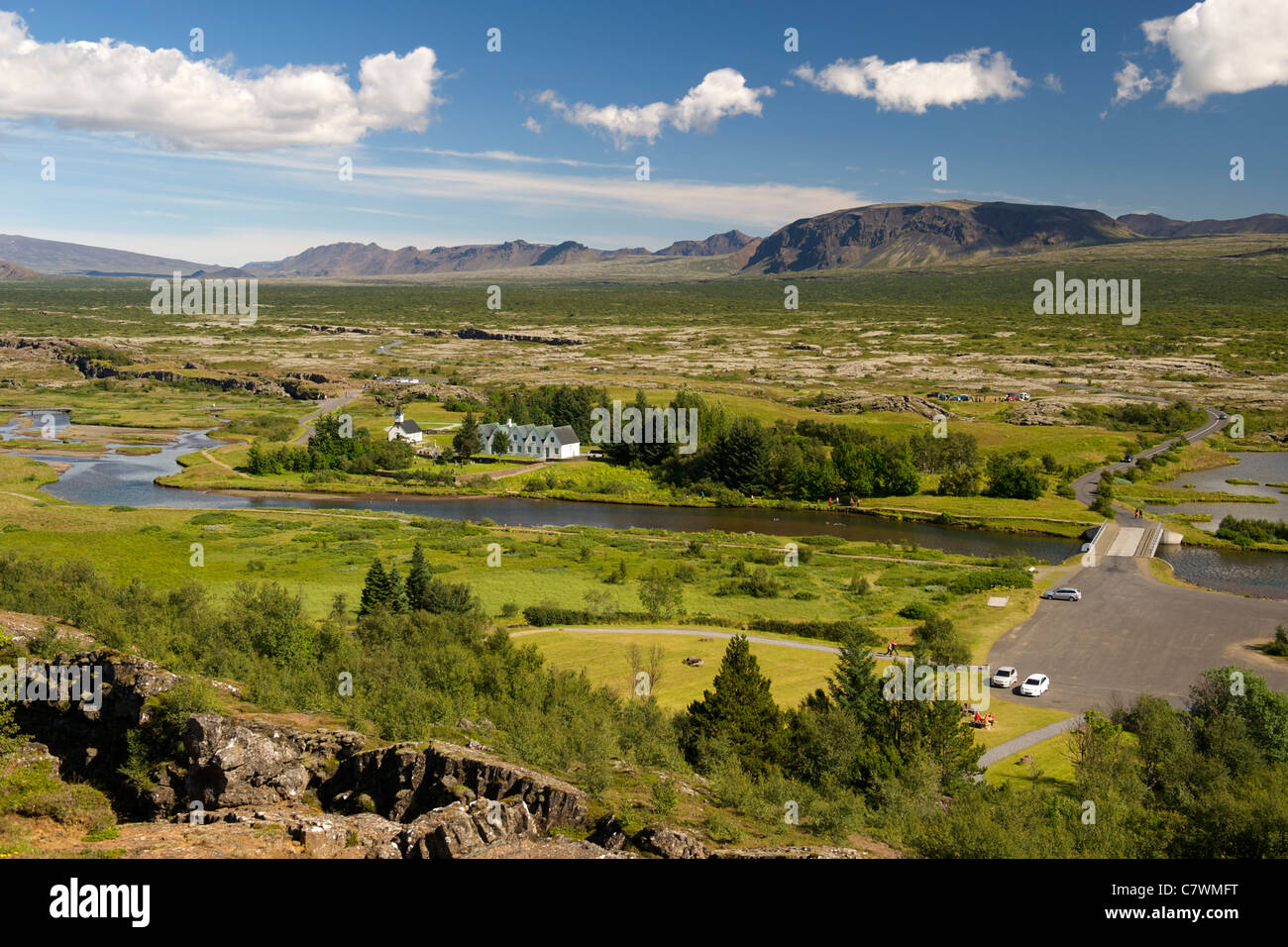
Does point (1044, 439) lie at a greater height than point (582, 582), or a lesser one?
greater

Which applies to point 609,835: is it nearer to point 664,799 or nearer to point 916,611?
point 664,799

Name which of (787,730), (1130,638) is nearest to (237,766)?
(787,730)

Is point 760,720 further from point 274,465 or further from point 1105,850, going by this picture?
point 274,465

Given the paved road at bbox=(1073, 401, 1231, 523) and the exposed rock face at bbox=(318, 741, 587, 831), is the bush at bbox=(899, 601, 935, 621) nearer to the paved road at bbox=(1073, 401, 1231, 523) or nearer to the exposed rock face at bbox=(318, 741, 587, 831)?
the paved road at bbox=(1073, 401, 1231, 523)

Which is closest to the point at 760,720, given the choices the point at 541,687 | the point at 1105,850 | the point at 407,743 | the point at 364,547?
the point at 541,687

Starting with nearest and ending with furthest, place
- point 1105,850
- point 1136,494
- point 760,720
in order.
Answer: point 1105,850
point 760,720
point 1136,494

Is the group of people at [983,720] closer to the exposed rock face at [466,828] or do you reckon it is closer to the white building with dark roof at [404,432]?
the exposed rock face at [466,828]
